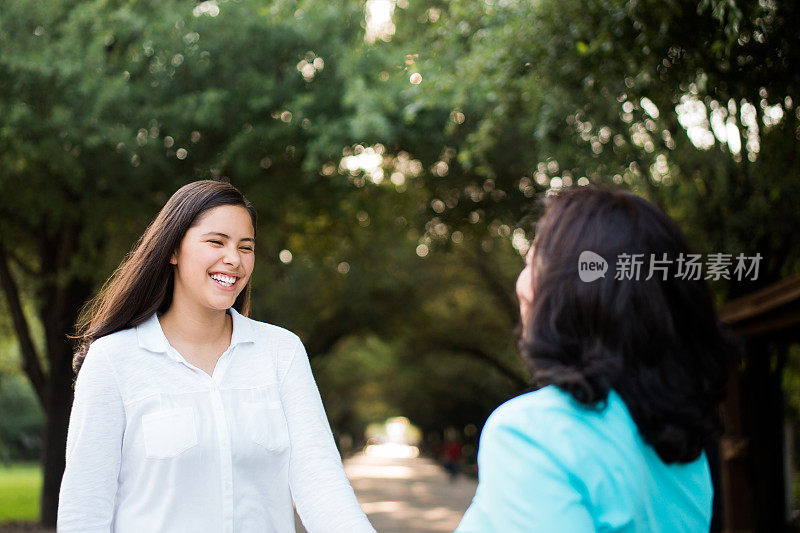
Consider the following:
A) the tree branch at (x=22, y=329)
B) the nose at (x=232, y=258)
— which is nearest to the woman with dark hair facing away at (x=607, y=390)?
the nose at (x=232, y=258)

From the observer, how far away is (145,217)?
1152cm

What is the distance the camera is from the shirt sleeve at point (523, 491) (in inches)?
50.7

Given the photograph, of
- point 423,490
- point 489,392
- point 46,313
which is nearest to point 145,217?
point 46,313

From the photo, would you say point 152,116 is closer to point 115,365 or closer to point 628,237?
point 115,365

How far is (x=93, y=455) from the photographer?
88.7 inches

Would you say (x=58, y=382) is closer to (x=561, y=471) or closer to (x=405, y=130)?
(x=405, y=130)

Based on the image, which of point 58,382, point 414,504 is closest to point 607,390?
point 58,382

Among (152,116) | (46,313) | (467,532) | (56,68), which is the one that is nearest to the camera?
(467,532)

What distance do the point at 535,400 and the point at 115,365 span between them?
1.42 meters

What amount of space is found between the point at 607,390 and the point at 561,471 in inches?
6.5

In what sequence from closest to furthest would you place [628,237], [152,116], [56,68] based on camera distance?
1. [628,237]
2. [56,68]
3. [152,116]

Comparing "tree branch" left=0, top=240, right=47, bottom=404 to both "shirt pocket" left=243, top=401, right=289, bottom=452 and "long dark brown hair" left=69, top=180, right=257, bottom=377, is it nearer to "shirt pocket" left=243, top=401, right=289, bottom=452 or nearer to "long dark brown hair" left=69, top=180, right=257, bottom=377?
"long dark brown hair" left=69, top=180, right=257, bottom=377

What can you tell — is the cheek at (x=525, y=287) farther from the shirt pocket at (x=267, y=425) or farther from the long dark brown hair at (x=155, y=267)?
the long dark brown hair at (x=155, y=267)

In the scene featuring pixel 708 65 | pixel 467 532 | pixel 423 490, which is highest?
pixel 708 65
